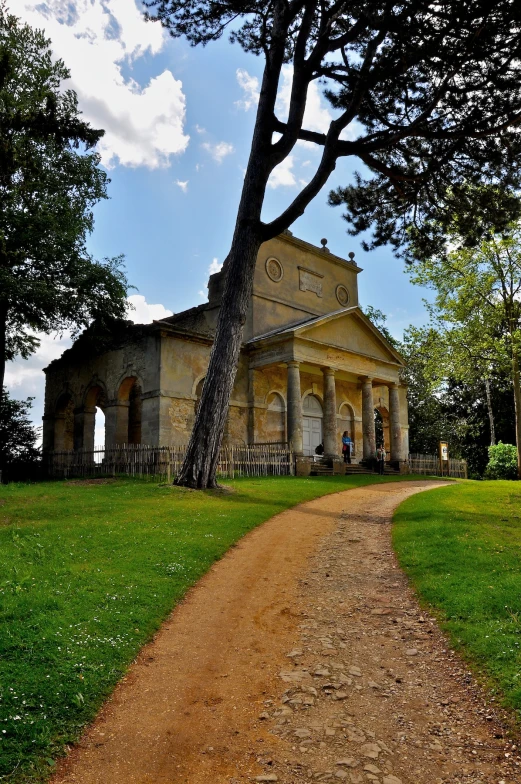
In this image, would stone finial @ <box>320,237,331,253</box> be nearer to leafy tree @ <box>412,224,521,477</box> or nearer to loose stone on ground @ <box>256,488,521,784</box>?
leafy tree @ <box>412,224,521,477</box>

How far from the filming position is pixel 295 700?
5.12 metres

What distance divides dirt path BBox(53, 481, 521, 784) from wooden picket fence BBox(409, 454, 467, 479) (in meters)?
24.6

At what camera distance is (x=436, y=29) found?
13.7 metres

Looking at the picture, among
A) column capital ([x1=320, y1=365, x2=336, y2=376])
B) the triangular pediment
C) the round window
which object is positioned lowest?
column capital ([x1=320, y1=365, x2=336, y2=376])

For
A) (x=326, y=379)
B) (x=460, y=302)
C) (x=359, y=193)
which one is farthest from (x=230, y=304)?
(x=460, y=302)

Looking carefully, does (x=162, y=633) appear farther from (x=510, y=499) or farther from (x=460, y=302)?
(x=460, y=302)

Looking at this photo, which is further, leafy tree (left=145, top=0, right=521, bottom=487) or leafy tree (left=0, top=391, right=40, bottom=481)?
leafy tree (left=0, top=391, right=40, bottom=481)

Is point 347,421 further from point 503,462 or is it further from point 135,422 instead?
point 135,422

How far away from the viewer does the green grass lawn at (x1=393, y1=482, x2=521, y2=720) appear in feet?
18.2

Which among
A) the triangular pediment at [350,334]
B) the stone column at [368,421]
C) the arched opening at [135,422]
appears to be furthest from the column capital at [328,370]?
the arched opening at [135,422]

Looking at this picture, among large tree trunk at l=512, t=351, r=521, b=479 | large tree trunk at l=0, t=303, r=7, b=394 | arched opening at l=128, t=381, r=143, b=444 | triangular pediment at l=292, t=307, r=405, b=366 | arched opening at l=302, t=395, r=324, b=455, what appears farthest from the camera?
arched opening at l=128, t=381, r=143, b=444

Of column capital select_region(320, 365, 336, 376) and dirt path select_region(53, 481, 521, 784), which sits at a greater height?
column capital select_region(320, 365, 336, 376)

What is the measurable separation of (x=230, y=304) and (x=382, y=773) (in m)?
13.7

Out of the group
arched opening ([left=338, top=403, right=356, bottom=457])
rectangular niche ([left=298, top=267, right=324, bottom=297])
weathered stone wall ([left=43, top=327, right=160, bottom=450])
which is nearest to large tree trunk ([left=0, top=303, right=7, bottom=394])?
weathered stone wall ([left=43, top=327, right=160, bottom=450])
